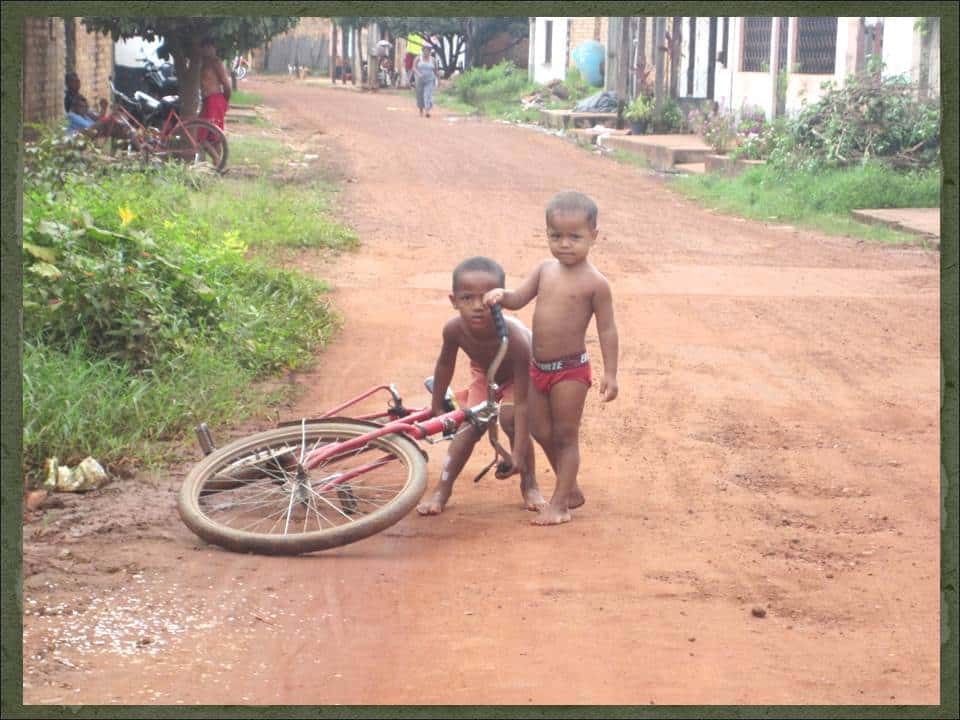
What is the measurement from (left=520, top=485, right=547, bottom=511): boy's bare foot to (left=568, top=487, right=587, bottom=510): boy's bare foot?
10 cm

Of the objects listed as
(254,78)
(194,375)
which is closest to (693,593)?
(194,375)

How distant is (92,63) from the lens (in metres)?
18.8

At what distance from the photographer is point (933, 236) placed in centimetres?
1141

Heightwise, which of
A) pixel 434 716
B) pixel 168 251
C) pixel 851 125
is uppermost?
pixel 851 125

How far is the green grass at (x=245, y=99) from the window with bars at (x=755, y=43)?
1195cm

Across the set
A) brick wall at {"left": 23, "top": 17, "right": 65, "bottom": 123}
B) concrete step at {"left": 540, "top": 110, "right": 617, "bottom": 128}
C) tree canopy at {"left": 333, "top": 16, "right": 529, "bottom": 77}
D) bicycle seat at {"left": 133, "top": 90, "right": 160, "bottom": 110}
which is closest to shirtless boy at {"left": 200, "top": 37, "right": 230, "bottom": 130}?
bicycle seat at {"left": 133, "top": 90, "right": 160, "bottom": 110}

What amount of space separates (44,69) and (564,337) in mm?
11361

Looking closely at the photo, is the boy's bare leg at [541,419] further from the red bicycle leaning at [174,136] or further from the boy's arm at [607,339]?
the red bicycle leaning at [174,136]

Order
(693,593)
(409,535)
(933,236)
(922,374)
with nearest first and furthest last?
(693,593) < (409,535) < (922,374) < (933,236)

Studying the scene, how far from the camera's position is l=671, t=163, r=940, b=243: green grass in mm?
13266

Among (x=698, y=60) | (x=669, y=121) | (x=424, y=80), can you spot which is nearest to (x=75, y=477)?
(x=669, y=121)

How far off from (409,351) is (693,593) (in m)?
3.63

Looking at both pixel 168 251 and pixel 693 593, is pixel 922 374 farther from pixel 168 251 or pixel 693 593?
pixel 168 251

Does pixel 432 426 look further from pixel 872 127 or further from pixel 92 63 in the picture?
pixel 92 63
